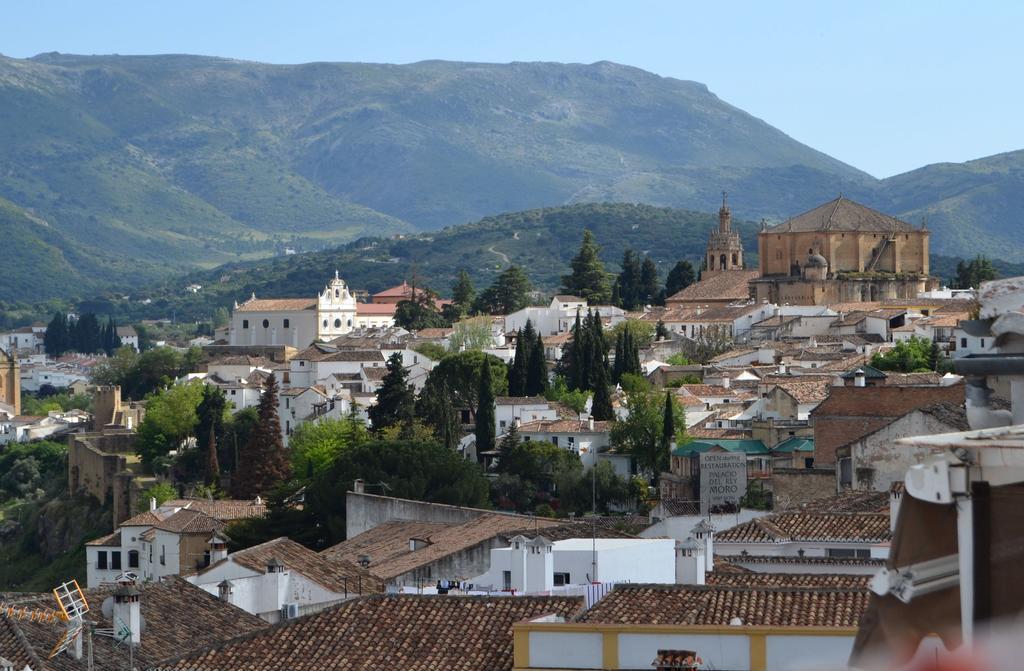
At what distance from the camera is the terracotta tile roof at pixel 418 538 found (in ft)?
108

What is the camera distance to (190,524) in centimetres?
Result: 5034

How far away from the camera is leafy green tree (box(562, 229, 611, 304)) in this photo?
318 ft

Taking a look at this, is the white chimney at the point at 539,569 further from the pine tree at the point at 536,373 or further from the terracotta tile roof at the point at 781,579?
the pine tree at the point at 536,373

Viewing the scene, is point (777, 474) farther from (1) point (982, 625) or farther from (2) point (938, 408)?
(1) point (982, 625)

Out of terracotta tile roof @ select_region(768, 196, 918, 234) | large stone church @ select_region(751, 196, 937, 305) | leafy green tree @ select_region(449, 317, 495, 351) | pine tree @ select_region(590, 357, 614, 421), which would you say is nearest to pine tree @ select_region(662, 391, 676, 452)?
pine tree @ select_region(590, 357, 614, 421)

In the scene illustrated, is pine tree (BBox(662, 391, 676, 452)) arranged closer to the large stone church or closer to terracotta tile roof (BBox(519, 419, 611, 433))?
terracotta tile roof (BBox(519, 419, 611, 433))

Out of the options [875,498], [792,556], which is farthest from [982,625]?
[875,498]

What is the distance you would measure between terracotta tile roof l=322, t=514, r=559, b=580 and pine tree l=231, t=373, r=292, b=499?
2038cm

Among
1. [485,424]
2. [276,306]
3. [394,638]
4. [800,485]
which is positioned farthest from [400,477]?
[276,306]

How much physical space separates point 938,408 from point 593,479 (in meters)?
16.8

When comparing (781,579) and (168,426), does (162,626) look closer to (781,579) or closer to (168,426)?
(781,579)

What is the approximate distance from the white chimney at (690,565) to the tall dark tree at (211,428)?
4847 centimetres

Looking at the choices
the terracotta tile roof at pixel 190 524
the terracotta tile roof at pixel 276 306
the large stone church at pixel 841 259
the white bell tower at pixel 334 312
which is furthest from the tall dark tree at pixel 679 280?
the terracotta tile roof at pixel 190 524

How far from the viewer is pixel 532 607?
57.7ft
